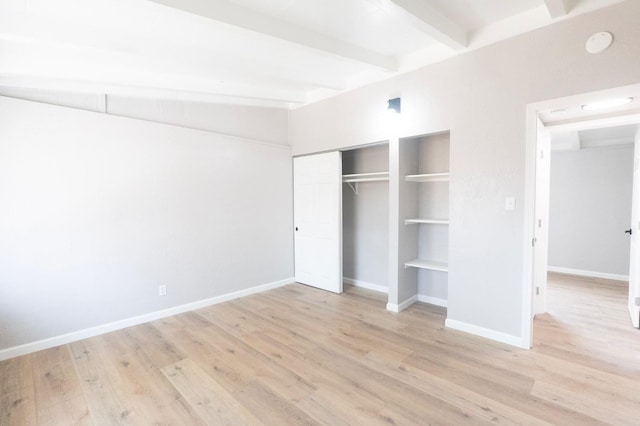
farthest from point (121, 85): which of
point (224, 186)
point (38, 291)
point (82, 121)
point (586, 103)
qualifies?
point (586, 103)

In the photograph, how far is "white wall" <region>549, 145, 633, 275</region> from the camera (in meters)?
5.01

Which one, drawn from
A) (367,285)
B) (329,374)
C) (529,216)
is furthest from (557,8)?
(367,285)

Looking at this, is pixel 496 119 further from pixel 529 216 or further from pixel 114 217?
pixel 114 217

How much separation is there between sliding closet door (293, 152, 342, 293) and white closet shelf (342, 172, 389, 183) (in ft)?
1.13

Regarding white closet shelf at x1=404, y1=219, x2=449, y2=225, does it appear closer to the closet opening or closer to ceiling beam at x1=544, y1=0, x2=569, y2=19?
the closet opening

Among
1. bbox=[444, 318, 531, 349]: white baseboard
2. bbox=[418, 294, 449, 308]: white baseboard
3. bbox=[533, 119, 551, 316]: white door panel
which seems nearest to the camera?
bbox=[444, 318, 531, 349]: white baseboard

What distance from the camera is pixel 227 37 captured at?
2660 mm

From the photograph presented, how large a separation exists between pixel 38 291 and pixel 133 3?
2.64m

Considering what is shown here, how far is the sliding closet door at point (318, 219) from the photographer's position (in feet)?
14.3

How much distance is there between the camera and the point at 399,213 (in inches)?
144

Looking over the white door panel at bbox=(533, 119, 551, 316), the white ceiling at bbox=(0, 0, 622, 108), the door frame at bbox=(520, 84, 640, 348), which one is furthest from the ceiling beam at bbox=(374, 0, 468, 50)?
the white door panel at bbox=(533, 119, 551, 316)

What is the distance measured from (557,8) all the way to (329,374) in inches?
130

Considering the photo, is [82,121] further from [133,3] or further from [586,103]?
[586,103]

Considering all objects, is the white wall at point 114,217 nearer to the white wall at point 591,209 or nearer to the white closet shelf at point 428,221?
the white closet shelf at point 428,221
